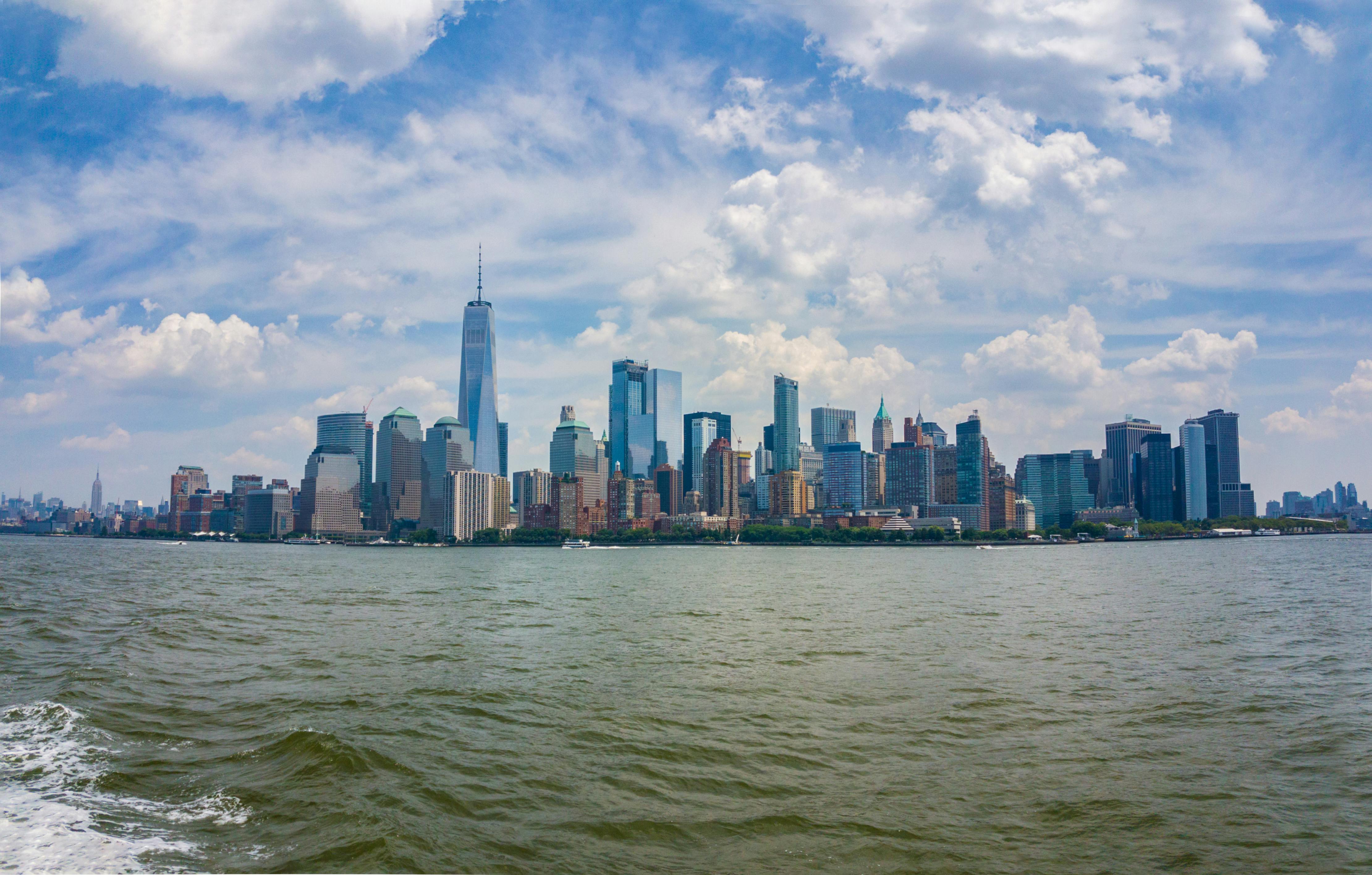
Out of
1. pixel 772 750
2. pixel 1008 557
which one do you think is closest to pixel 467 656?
pixel 772 750

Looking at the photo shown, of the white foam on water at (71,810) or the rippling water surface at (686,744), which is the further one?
the rippling water surface at (686,744)

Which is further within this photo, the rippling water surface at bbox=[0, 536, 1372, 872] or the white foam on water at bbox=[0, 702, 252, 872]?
the rippling water surface at bbox=[0, 536, 1372, 872]

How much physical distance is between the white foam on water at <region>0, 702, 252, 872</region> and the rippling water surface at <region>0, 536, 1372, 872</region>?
3.2 inches

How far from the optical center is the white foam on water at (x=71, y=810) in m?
12.7

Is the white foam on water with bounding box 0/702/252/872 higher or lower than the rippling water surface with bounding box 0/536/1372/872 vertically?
higher

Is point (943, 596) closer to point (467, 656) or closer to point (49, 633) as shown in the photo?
point (467, 656)

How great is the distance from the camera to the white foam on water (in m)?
12.7

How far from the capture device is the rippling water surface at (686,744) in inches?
533

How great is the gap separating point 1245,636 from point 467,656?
1440 inches

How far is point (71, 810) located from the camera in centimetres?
1484

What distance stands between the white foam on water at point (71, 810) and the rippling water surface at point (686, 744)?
0.27ft

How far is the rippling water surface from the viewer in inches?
533

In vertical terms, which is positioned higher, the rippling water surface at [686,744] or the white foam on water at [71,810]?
the white foam on water at [71,810]

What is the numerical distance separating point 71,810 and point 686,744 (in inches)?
488
